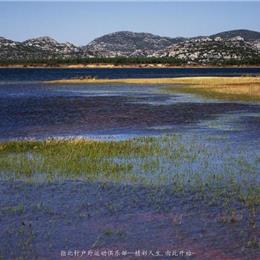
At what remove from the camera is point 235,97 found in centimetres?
6862

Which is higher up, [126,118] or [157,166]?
[157,166]

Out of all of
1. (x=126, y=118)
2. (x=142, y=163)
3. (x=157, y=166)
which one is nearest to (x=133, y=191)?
(x=157, y=166)

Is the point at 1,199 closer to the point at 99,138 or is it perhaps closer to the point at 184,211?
the point at 184,211

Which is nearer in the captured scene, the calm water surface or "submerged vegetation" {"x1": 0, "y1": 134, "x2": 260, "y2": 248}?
"submerged vegetation" {"x1": 0, "y1": 134, "x2": 260, "y2": 248}

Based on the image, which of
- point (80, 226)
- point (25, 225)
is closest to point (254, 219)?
point (80, 226)

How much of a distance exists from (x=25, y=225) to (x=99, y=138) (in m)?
19.3

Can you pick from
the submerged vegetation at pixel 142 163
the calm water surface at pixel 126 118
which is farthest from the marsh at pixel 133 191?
the calm water surface at pixel 126 118

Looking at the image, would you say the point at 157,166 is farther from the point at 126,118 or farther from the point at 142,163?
the point at 126,118

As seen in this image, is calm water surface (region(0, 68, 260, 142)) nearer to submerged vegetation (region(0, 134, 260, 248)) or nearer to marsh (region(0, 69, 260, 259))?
marsh (region(0, 69, 260, 259))

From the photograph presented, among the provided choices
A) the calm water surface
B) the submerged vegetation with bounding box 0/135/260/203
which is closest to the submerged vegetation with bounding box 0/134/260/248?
the submerged vegetation with bounding box 0/135/260/203

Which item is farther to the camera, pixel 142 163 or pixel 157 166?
pixel 142 163

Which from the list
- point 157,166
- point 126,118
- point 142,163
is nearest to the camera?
point 157,166

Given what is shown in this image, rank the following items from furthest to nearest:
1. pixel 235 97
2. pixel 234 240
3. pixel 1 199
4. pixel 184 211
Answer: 1. pixel 235 97
2. pixel 1 199
3. pixel 184 211
4. pixel 234 240

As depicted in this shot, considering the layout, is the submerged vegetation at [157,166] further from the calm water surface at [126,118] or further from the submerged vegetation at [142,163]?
the calm water surface at [126,118]
